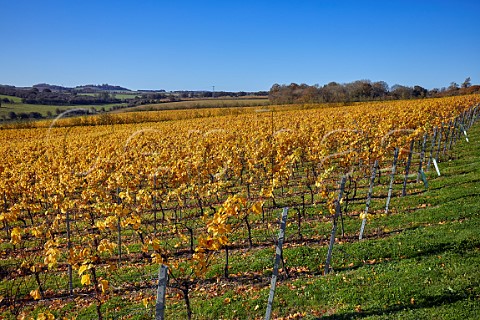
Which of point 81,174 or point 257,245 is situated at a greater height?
point 81,174

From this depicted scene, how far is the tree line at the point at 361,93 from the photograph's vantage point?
83.0m

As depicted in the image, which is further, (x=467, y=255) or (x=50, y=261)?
(x=467, y=255)

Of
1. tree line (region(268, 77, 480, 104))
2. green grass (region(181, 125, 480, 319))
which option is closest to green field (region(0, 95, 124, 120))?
tree line (region(268, 77, 480, 104))

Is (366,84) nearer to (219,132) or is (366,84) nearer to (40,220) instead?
(219,132)

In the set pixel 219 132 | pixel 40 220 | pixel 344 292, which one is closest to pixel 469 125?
pixel 219 132

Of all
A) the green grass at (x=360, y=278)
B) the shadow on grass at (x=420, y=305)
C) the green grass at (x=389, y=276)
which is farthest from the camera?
the green grass at (x=360, y=278)

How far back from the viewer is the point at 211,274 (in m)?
9.69

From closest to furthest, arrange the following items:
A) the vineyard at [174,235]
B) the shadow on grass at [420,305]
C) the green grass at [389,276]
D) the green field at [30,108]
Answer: the shadow on grass at [420,305], the green grass at [389,276], the vineyard at [174,235], the green field at [30,108]

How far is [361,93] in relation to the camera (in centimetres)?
8725

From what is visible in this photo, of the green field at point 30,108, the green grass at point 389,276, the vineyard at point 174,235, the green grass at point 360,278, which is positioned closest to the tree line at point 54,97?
the green field at point 30,108

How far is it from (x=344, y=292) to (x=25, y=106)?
90250mm

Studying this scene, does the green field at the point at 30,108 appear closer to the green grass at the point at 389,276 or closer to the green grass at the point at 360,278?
the green grass at the point at 360,278

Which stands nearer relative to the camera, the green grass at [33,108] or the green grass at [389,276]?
the green grass at [389,276]

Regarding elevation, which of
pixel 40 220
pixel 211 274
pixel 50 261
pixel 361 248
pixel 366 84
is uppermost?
pixel 366 84
